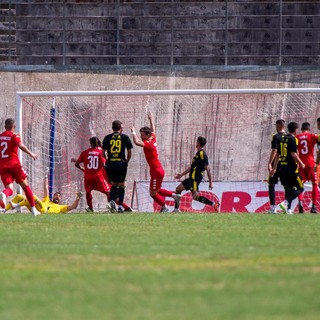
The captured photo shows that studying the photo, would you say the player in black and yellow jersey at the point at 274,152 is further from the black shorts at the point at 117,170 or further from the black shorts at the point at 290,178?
the black shorts at the point at 117,170

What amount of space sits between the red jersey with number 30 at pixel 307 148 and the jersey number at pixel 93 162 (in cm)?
450

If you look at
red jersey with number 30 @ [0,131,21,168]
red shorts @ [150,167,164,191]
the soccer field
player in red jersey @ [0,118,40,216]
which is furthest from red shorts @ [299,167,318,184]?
the soccer field

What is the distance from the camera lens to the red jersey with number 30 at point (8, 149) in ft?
59.0

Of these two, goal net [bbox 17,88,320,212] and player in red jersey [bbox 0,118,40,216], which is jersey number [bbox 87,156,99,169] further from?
goal net [bbox 17,88,320,212]

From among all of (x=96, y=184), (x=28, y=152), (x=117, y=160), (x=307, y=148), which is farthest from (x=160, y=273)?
(x=96, y=184)

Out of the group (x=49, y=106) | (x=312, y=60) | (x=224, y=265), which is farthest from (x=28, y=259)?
(x=312, y=60)

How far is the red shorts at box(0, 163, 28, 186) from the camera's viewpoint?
17.9 meters

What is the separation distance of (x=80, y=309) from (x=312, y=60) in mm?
24675

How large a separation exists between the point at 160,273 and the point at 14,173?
34.6 ft

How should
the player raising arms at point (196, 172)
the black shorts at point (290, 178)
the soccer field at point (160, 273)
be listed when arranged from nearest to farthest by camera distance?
the soccer field at point (160, 273)
the black shorts at point (290, 178)
the player raising arms at point (196, 172)

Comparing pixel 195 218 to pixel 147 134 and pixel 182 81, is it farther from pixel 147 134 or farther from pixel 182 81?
pixel 182 81

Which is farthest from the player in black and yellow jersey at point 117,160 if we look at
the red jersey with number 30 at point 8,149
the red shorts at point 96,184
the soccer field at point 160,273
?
the soccer field at point 160,273

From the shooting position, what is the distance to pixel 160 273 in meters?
7.86

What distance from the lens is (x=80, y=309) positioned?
604 centimetres
